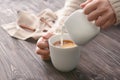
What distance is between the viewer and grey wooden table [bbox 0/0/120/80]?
68 cm

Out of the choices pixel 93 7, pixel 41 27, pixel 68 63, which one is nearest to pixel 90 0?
pixel 93 7

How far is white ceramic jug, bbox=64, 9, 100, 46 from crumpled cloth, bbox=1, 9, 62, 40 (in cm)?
33

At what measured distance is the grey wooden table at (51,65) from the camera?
68 centimetres

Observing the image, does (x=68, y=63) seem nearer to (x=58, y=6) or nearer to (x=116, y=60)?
(x=116, y=60)

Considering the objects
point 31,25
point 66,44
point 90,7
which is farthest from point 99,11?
point 31,25

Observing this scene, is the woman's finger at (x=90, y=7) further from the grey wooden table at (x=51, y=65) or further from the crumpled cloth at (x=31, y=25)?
the crumpled cloth at (x=31, y=25)

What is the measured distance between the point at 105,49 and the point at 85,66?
0.13 meters

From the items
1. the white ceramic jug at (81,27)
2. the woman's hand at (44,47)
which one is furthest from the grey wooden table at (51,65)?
the white ceramic jug at (81,27)

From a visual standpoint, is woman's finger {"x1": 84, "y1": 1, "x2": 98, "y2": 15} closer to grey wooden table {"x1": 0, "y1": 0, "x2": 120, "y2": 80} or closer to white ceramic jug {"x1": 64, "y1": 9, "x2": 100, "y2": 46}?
white ceramic jug {"x1": 64, "y1": 9, "x2": 100, "y2": 46}

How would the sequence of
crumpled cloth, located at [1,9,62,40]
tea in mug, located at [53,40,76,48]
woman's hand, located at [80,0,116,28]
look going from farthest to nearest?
crumpled cloth, located at [1,9,62,40]
tea in mug, located at [53,40,76,48]
woman's hand, located at [80,0,116,28]

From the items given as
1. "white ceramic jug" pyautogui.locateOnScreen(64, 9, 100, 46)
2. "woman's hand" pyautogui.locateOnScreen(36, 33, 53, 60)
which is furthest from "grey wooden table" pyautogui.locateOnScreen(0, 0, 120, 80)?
"white ceramic jug" pyautogui.locateOnScreen(64, 9, 100, 46)

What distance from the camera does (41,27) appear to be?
0.95 m

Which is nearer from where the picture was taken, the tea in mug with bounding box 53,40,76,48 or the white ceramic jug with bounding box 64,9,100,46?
the white ceramic jug with bounding box 64,9,100,46

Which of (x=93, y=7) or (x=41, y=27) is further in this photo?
(x=41, y=27)
